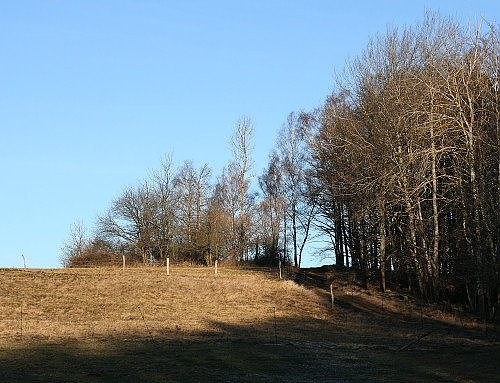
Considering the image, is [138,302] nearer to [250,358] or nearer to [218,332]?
[218,332]

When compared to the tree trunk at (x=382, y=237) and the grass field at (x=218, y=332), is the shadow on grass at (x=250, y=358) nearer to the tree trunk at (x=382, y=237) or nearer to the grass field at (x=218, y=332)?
the grass field at (x=218, y=332)

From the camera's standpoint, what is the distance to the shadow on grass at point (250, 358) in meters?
17.8

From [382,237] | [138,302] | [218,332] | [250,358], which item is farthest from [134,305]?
[250,358]

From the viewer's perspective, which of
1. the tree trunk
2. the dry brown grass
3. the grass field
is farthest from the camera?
the tree trunk

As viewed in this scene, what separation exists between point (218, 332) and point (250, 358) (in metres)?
7.52

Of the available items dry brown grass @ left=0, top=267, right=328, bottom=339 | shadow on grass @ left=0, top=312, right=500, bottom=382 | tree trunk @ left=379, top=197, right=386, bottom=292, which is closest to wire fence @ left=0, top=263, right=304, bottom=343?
dry brown grass @ left=0, top=267, right=328, bottom=339

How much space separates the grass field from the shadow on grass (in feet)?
0.11

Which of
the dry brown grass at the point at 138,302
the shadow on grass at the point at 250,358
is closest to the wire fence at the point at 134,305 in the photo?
the dry brown grass at the point at 138,302

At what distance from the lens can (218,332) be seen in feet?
94.9

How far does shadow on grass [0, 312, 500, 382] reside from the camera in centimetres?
1777

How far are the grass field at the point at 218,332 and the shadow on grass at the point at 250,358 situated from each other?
0.03m

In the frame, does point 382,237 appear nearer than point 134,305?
No

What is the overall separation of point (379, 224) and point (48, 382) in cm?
2811

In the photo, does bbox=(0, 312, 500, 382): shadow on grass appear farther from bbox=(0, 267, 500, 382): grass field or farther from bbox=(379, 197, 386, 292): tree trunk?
bbox=(379, 197, 386, 292): tree trunk
